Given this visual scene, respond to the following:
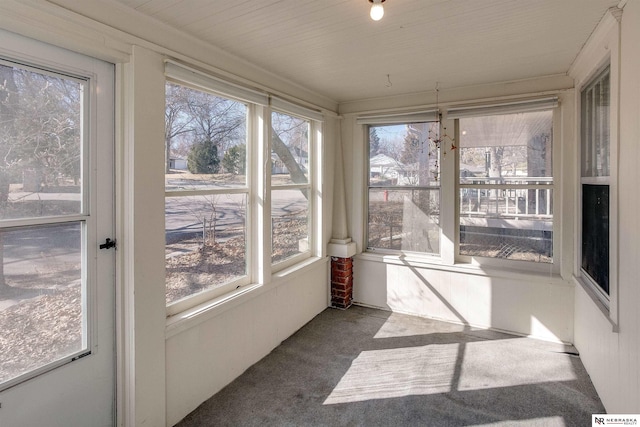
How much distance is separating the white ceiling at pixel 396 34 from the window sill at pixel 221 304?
1788mm

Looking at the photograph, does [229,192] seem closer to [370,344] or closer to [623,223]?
[370,344]

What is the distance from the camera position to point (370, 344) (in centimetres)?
323

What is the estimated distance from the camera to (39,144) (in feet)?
5.42

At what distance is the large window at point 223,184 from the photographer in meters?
2.31

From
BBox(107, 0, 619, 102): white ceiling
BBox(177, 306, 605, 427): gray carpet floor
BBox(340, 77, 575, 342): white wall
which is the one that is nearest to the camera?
BBox(107, 0, 619, 102): white ceiling

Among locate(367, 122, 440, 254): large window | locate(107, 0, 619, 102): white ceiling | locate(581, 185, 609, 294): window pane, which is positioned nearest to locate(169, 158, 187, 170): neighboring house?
locate(107, 0, 619, 102): white ceiling

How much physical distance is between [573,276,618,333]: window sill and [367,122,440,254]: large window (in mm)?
1287

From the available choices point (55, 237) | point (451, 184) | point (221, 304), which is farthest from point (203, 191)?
point (451, 184)

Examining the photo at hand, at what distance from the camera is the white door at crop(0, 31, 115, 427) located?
1.57 metres

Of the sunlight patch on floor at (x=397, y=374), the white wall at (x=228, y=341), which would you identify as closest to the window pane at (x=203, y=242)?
the white wall at (x=228, y=341)

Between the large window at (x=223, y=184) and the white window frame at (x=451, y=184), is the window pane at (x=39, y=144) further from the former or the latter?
the white window frame at (x=451, y=184)

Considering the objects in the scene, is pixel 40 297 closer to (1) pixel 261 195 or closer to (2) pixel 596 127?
(1) pixel 261 195

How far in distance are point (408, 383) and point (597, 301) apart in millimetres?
1432

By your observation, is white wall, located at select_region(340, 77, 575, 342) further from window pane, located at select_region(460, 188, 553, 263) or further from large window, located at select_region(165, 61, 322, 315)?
large window, located at select_region(165, 61, 322, 315)
